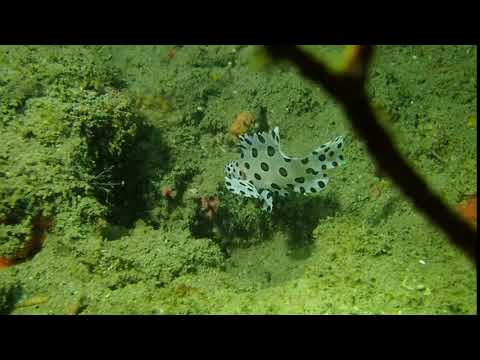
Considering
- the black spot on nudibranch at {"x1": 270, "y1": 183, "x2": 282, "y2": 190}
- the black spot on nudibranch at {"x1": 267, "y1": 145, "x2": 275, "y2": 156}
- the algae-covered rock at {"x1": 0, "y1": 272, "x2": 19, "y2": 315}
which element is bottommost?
the algae-covered rock at {"x1": 0, "y1": 272, "x2": 19, "y2": 315}

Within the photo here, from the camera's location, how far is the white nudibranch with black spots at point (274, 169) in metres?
5.03

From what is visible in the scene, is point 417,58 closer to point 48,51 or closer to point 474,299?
point 474,299

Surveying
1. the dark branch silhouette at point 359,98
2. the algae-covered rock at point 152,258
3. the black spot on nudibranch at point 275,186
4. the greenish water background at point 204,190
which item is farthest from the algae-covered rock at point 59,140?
the dark branch silhouette at point 359,98

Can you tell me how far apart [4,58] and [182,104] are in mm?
2759

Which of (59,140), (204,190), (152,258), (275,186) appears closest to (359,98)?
(152,258)

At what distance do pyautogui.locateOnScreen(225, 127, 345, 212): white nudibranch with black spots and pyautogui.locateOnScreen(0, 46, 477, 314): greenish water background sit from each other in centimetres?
50

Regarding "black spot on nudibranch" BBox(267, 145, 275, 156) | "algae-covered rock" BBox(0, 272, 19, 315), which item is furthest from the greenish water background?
"black spot on nudibranch" BBox(267, 145, 275, 156)

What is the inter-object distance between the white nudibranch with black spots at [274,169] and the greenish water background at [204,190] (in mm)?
495

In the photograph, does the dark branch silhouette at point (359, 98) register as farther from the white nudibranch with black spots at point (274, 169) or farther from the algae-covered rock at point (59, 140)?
the algae-covered rock at point (59, 140)

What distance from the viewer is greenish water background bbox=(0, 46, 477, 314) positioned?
12.0 ft

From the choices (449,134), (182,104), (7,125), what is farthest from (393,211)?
(7,125)

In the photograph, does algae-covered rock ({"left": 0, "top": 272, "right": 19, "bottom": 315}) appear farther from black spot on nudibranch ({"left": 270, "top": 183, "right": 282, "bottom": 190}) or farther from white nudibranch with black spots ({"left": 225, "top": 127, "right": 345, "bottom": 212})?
black spot on nudibranch ({"left": 270, "top": 183, "right": 282, "bottom": 190})

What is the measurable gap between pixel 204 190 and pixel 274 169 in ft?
4.31
